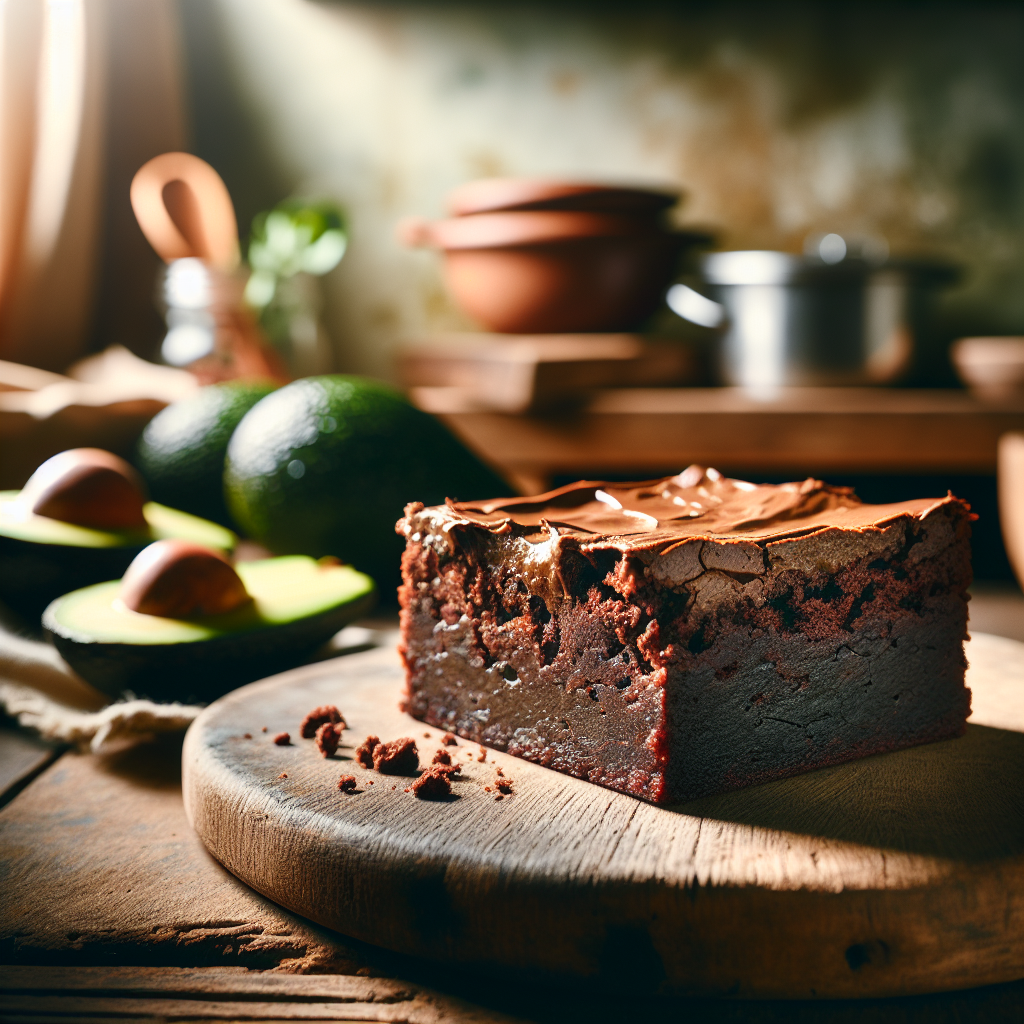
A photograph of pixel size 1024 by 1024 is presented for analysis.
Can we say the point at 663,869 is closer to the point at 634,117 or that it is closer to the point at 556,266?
the point at 556,266

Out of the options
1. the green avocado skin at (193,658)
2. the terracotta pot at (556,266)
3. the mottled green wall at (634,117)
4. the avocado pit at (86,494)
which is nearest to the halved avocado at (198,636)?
the green avocado skin at (193,658)

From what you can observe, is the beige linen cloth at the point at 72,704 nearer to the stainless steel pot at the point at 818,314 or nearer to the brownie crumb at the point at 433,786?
Answer: the brownie crumb at the point at 433,786

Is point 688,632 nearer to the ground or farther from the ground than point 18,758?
farther from the ground

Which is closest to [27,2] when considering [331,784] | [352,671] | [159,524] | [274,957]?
[159,524]

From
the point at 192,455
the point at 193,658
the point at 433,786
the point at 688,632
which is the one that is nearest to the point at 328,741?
the point at 433,786

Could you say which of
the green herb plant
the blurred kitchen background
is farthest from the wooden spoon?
the blurred kitchen background

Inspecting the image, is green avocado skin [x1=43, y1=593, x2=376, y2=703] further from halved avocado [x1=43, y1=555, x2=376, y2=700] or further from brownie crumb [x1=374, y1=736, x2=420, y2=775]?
brownie crumb [x1=374, y1=736, x2=420, y2=775]

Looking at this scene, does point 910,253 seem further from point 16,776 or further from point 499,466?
point 16,776
